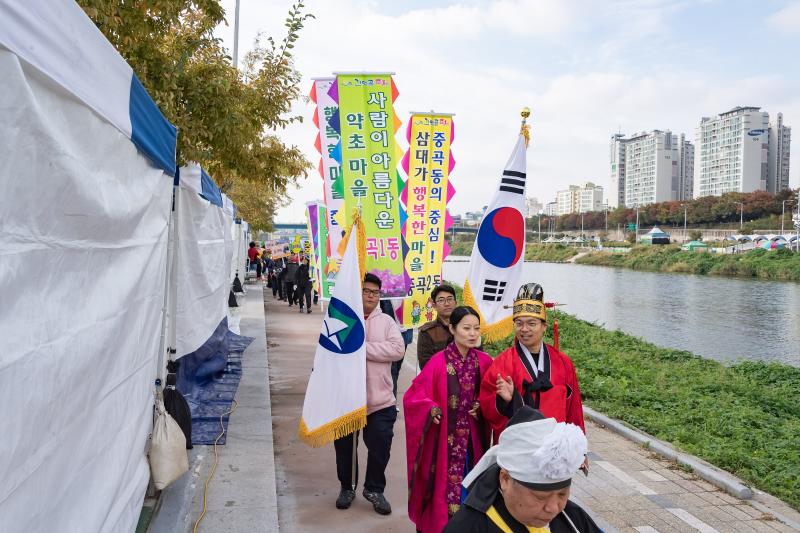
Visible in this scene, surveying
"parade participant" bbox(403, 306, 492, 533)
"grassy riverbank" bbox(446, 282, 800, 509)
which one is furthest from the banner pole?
"grassy riverbank" bbox(446, 282, 800, 509)

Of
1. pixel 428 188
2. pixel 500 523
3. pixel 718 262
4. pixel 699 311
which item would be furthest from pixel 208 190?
pixel 718 262

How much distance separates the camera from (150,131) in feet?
12.4

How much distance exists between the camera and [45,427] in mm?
2229

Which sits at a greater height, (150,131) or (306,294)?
(150,131)

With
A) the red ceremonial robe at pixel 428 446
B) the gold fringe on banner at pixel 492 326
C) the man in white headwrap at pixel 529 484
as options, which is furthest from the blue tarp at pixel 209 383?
the man in white headwrap at pixel 529 484

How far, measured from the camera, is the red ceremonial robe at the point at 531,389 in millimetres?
3881

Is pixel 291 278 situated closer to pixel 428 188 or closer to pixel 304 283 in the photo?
pixel 304 283

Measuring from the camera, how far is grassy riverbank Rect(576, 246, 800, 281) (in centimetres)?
4453

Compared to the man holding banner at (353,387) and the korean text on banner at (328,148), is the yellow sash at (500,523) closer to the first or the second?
the man holding banner at (353,387)

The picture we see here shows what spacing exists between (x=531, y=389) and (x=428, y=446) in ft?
2.32

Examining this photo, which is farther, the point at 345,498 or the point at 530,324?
the point at 345,498

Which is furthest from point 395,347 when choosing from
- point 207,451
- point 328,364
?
point 207,451

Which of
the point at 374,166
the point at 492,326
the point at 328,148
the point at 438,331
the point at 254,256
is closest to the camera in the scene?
the point at 492,326

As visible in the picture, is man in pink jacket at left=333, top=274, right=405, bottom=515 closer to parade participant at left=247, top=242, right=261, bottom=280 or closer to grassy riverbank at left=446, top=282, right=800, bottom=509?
grassy riverbank at left=446, top=282, right=800, bottom=509
